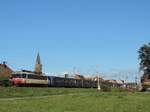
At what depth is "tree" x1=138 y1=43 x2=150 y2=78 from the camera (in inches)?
5006

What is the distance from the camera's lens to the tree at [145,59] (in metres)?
127

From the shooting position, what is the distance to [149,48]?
131 meters

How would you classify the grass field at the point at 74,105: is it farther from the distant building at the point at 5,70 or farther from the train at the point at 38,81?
the distant building at the point at 5,70

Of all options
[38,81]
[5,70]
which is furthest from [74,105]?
[5,70]

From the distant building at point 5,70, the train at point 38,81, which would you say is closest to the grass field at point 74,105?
the train at point 38,81

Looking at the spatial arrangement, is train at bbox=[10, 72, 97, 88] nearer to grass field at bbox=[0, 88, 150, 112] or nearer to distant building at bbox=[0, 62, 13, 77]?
grass field at bbox=[0, 88, 150, 112]

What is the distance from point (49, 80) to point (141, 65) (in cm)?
4749

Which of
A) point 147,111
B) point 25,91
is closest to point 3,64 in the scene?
point 25,91

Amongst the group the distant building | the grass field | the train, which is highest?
the distant building

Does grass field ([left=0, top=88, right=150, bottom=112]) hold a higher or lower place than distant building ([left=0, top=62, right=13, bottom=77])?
lower

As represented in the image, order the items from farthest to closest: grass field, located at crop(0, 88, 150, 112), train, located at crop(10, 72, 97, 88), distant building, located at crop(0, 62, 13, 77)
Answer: distant building, located at crop(0, 62, 13, 77) → train, located at crop(10, 72, 97, 88) → grass field, located at crop(0, 88, 150, 112)

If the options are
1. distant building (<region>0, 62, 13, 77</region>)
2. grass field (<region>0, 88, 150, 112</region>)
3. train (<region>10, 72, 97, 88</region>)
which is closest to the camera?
grass field (<region>0, 88, 150, 112</region>)

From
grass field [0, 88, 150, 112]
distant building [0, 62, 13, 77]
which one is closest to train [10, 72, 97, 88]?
grass field [0, 88, 150, 112]

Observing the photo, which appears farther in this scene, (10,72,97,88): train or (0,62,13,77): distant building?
(0,62,13,77): distant building
